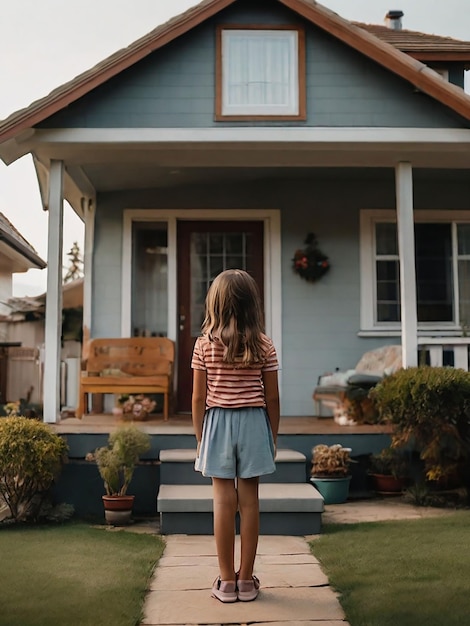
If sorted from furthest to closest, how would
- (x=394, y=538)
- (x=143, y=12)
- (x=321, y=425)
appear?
(x=143, y=12) → (x=321, y=425) → (x=394, y=538)

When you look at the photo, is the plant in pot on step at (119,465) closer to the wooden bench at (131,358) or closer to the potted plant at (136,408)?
the potted plant at (136,408)

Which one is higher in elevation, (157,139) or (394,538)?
(157,139)

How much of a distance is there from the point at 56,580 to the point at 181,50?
489 cm

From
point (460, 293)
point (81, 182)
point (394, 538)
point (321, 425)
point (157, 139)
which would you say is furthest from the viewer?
point (460, 293)

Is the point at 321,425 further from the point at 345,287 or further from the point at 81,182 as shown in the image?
the point at 81,182

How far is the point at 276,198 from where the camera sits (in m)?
8.96

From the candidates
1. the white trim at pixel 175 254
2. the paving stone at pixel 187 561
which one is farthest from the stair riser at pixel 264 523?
the white trim at pixel 175 254

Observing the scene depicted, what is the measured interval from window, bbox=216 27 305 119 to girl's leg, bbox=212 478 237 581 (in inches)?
167

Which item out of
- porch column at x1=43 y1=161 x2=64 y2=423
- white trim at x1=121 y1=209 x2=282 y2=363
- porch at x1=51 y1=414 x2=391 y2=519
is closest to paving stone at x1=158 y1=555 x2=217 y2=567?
porch at x1=51 y1=414 x2=391 y2=519

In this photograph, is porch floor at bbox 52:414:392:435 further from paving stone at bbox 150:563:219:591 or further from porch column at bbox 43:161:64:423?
paving stone at bbox 150:563:219:591

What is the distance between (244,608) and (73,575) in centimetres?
112

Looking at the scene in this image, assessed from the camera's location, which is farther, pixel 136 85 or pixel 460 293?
pixel 460 293

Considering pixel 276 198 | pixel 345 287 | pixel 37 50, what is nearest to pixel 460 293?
pixel 345 287

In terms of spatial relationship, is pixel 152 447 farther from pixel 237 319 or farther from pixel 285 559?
pixel 237 319
